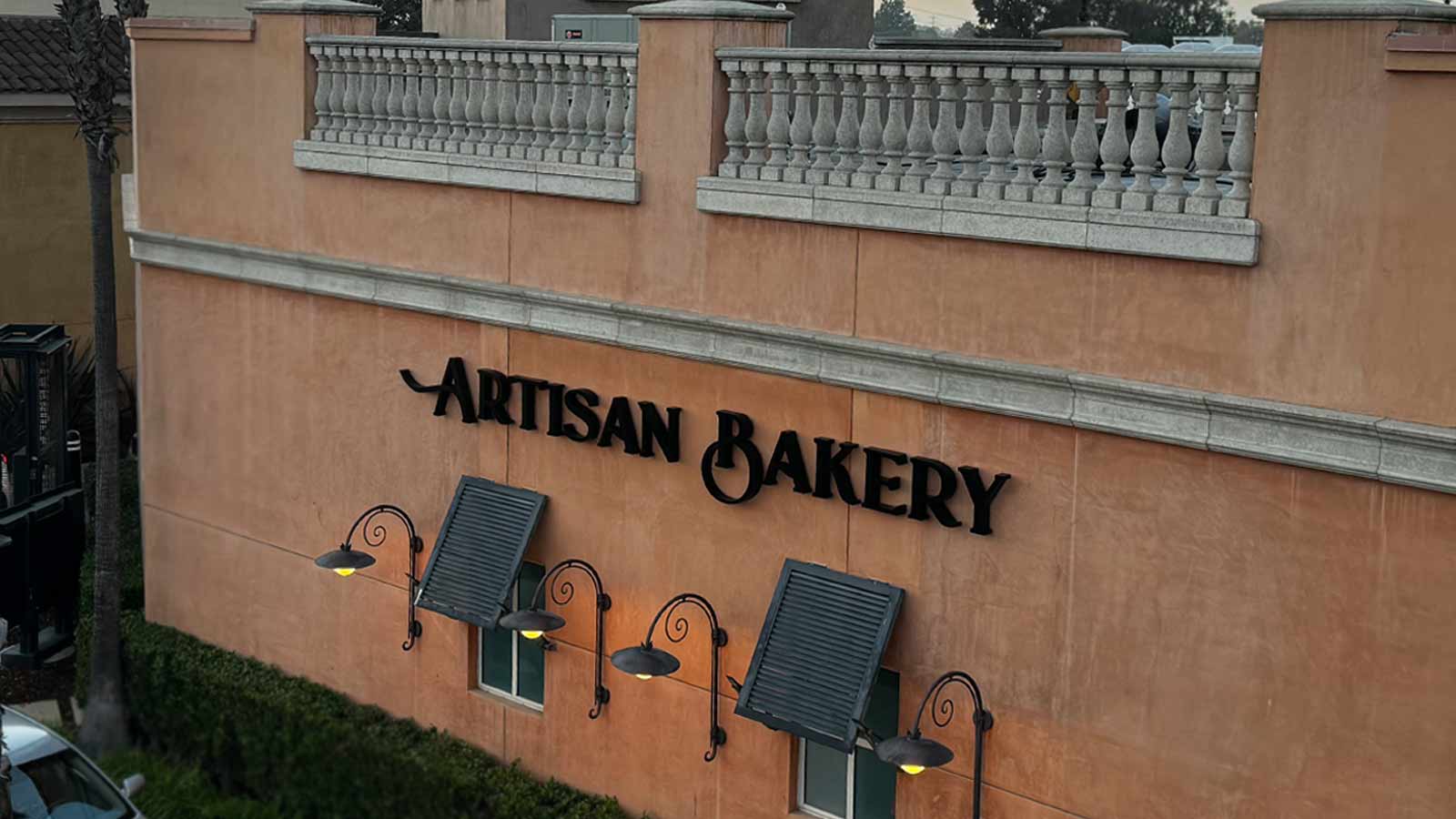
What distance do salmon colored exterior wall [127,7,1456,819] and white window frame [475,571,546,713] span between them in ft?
0.59

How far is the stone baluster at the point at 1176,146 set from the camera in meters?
10.1

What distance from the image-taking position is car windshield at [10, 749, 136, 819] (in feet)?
43.4

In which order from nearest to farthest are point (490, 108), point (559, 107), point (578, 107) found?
point (578, 107), point (559, 107), point (490, 108)

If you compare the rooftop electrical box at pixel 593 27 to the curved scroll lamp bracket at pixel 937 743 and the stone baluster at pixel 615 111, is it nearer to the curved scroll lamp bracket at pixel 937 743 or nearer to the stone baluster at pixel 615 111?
the stone baluster at pixel 615 111

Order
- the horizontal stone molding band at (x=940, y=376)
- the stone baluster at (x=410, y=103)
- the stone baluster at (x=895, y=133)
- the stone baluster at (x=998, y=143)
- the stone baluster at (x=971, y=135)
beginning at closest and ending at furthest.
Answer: the horizontal stone molding band at (x=940, y=376) → the stone baluster at (x=998, y=143) → the stone baluster at (x=971, y=135) → the stone baluster at (x=895, y=133) → the stone baluster at (x=410, y=103)

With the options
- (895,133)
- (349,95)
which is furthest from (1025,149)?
(349,95)

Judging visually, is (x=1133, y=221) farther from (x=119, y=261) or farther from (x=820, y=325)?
(x=119, y=261)

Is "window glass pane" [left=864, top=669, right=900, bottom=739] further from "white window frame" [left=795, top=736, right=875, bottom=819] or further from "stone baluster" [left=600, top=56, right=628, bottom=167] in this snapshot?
"stone baluster" [left=600, top=56, right=628, bottom=167]

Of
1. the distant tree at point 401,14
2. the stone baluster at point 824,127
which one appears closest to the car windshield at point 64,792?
the stone baluster at point 824,127

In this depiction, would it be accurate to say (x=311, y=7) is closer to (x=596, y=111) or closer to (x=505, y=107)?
(x=505, y=107)

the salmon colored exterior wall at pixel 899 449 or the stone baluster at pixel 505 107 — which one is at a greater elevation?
the stone baluster at pixel 505 107

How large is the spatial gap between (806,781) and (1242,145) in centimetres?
519

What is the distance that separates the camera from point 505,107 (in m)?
14.1

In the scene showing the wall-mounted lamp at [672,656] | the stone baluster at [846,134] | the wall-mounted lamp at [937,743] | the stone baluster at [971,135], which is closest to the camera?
the wall-mounted lamp at [937,743]
